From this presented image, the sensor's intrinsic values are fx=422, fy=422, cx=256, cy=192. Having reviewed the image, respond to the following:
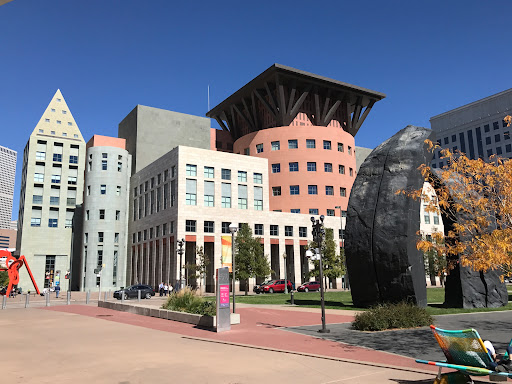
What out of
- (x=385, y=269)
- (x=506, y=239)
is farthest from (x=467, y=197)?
(x=385, y=269)

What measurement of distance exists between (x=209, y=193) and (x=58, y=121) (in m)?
36.7

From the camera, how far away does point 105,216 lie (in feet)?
228

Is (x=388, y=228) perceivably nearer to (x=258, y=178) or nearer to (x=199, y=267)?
(x=199, y=267)

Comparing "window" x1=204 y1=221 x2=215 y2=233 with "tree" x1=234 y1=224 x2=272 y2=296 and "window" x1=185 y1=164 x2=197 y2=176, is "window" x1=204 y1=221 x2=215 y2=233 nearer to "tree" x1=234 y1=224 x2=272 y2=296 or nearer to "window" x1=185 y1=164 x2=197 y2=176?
"window" x1=185 y1=164 x2=197 y2=176

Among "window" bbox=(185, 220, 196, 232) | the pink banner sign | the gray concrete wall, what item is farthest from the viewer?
the gray concrete wall

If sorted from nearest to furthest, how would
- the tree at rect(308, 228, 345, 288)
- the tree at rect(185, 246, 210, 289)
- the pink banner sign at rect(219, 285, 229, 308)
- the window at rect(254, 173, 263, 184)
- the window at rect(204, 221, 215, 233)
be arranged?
the pink banner sign at rect(219, 285, 229, 308) → the tree at rect(308, 228, 345, 288) → the tree at rect(185, 246, 210, 289) → the window at rect(204, 221, 215, 233) → the window at rect(254, 173, 263, 184)

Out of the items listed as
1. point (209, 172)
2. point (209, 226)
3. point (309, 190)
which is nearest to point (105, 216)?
point (209, 172)

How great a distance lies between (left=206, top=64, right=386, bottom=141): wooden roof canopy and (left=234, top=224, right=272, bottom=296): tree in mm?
28126

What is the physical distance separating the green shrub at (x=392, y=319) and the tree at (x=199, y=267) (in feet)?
121

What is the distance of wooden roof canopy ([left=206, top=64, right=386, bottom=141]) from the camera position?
70.8m

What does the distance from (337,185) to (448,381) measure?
67.1 metres

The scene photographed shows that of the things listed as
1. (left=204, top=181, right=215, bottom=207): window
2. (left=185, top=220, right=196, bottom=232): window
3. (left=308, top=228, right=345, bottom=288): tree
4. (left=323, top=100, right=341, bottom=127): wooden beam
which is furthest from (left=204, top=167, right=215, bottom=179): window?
(left=323, top=100, right=341, bottom=127): wooden beam

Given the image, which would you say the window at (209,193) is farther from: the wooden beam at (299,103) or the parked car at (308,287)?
the wooden beam at (299,103)

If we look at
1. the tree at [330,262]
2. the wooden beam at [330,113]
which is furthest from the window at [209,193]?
the wooden beam at [330,113]
